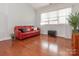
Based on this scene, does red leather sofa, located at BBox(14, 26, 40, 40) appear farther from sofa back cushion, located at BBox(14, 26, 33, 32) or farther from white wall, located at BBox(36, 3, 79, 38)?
white wall, located at BBox(36, 3, 79, 38)

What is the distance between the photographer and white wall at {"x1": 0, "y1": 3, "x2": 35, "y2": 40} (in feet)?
7.05

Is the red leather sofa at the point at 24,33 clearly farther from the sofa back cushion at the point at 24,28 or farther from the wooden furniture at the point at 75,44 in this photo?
the wooden furniture at the point at 75,44

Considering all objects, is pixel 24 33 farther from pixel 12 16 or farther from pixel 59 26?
pixel 59 26

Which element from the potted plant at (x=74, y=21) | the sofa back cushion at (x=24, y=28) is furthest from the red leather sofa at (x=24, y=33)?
the potted plant at (x=74, y=21)

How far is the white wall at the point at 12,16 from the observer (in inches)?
84.6

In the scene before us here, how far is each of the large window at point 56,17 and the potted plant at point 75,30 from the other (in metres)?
0.09

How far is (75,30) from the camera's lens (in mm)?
2172

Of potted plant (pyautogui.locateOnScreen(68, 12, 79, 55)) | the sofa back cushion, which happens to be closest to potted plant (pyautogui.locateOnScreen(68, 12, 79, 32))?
potted plant (pyautogui.locateOnScreen(68, 12, 79, 55))

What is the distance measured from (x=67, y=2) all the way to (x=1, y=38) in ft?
4.20

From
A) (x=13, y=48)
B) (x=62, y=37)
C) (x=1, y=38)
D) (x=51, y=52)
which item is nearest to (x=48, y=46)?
(x=51, y=52)

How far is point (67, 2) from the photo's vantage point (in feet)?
7.18

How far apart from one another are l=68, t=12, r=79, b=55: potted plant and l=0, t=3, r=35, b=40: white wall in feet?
2.22

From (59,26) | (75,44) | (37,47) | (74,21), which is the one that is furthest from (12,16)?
(75,44)

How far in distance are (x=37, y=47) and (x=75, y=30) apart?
718 mm
